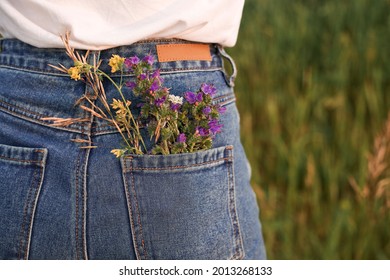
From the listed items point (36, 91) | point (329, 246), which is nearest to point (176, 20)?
point (36, 91)

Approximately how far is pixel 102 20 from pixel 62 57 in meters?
0.10

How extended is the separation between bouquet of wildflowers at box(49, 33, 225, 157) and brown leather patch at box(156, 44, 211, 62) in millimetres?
43

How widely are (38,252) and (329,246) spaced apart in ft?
4.39

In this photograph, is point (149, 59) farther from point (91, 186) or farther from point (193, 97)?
point (91, 186)

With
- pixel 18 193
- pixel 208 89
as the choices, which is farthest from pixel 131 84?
pixel 18 193

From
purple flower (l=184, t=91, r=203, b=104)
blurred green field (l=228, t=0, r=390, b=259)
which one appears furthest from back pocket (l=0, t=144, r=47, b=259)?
blurred green field (l=228, t=0, r=390, b=259)

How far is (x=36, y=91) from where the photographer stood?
1.00 metres

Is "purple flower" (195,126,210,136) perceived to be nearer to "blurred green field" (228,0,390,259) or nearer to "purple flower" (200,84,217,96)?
"purple flower" (200,84,217,96)

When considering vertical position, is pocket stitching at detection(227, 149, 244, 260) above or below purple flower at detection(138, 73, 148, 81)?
below

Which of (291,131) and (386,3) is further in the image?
(386,3)

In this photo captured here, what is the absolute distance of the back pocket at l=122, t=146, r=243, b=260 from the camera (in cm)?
95

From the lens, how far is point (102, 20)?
992 millimetres

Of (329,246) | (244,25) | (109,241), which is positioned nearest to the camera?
(109,241)
